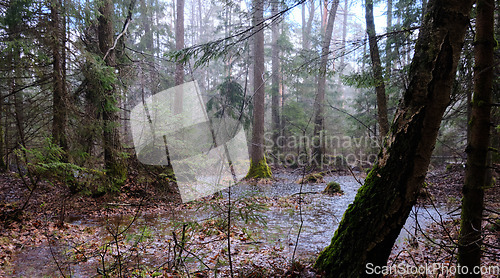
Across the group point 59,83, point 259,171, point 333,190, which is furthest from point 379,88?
point 59,83

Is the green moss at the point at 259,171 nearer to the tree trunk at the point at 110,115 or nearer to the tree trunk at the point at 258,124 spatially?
the tree trunk at the point at 258,124

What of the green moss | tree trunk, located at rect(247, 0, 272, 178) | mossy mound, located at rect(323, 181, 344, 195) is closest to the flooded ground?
mossy mound, located at rect(323, 181, 344, 195)

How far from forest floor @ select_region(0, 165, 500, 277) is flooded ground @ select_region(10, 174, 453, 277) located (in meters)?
0.03

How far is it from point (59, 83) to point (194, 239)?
5987 millimetres

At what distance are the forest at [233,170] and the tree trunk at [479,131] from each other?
0.5 inches

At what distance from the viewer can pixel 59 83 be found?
24.3 ft

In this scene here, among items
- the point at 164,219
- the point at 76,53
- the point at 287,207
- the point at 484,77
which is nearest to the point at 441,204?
the point at 287,207

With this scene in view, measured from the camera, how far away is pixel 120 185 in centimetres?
902

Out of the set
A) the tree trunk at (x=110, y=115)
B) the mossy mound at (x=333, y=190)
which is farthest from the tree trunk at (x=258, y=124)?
the tree trunk at (x=110, y=115)

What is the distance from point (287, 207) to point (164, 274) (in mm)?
5220

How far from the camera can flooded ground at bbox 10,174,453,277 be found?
12.0 ft

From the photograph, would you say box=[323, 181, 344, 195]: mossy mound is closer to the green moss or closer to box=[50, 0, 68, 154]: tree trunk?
the green moss

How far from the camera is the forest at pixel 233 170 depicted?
248cm

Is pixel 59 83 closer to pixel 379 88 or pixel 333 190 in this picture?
pixel 379 88
